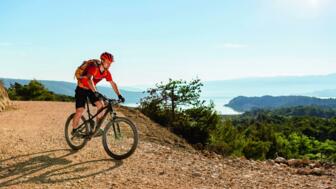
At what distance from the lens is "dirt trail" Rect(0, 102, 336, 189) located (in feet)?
27.5

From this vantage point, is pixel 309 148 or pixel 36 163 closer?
pixel 36 163

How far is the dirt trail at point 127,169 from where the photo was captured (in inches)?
330

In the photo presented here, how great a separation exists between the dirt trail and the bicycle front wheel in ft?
0.63

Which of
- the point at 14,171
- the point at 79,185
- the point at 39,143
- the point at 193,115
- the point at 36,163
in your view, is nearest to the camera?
the point at 79,185

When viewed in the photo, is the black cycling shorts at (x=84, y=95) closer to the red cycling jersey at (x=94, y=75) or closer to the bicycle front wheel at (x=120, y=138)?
the red cycling jersey at (x=94, y=75)

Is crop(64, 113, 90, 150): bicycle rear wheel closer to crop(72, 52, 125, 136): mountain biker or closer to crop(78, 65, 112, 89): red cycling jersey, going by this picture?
crop(72, 52, 125, 136): mountain biker

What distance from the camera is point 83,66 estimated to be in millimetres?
9578

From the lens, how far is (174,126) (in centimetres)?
1942

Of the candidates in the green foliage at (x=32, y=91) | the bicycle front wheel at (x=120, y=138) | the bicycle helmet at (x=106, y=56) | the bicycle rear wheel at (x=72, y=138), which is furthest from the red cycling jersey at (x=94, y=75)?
the green foliage at (x=32, y=91)

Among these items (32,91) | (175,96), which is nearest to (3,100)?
(175,96)

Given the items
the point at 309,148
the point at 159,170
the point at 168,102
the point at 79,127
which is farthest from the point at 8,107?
the point at 309,148

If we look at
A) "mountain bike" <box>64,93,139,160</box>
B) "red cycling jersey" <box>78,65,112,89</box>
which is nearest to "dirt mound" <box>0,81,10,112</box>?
"mountain bike" <box>64,93,139,160</box>

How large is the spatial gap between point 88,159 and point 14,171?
5.18ft

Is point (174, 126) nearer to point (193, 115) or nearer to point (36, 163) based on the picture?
point (193, 115)
